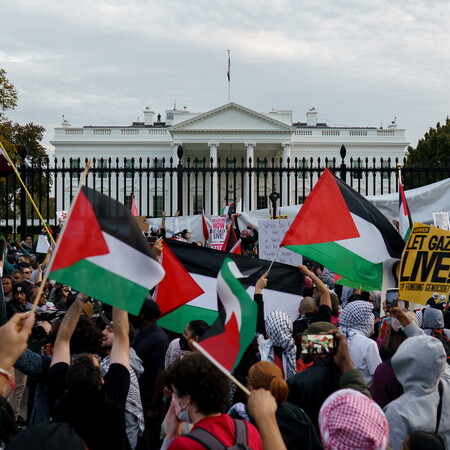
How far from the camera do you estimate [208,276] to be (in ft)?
21.1

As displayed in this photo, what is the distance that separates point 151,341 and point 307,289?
4438 millimetres

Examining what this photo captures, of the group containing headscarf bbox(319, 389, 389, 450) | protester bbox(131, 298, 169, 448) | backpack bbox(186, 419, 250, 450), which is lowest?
protester bbox(131, 298, 169, 448)

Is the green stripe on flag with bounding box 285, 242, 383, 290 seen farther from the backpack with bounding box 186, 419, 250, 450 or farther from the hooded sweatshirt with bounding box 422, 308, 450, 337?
the backpack with bounding box 186, 419, 250, 450

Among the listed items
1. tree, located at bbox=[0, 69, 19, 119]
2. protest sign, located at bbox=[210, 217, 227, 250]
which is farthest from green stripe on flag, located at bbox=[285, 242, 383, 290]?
tree, located at bbox=[0, 69, 19, 119]

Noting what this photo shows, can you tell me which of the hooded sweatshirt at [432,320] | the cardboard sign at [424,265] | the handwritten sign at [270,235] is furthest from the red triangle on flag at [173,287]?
the handwritten sign at [270,235]

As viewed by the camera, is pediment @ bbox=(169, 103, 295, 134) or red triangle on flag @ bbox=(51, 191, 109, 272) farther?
pediment @ bbox=(169, 103, 295, 134)

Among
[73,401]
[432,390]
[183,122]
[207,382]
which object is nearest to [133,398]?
[73,401]

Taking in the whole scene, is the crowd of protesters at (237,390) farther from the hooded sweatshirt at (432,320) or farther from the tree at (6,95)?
the tree at (6,95)

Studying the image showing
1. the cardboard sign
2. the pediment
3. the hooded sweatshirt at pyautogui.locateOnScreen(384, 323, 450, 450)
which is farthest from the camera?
the pediment

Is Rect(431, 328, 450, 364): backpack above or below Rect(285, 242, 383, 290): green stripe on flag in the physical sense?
below

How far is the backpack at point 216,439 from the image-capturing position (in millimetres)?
2883

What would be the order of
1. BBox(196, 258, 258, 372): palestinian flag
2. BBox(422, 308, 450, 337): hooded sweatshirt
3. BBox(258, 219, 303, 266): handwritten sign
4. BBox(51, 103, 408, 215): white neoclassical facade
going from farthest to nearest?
BBox(51, 103, 408, 215): white neoclassical facade
BBox(258, 219, 303, 266): handwritten sign
BBox(422, 308, 450, 337): hooded sweatshirt
BBox(196, 258, 258, 372): palestinian flag

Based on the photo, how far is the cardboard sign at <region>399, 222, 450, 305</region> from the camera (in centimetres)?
552

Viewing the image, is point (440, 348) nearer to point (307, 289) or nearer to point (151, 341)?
point (151, 341)
